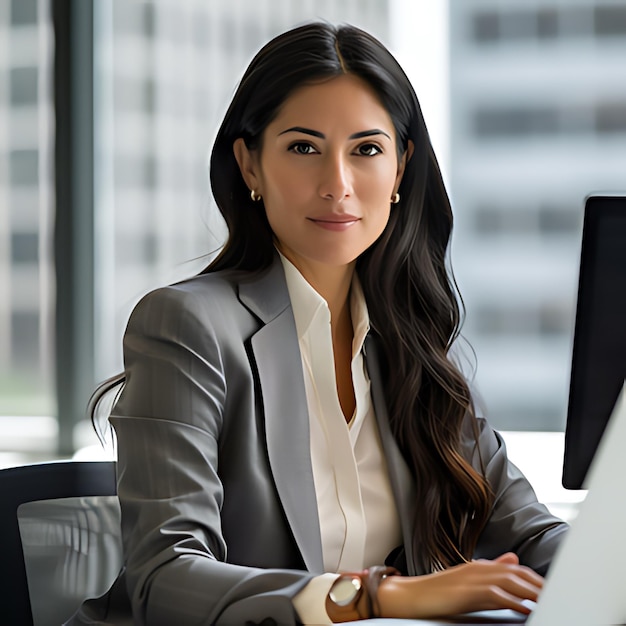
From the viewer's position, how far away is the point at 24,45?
10.6ft

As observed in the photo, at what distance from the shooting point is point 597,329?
3.19 ft

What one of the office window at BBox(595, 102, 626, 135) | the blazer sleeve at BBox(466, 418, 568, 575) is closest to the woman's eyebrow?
the blazer sleeve at BBox(466, 418, 568, 575)

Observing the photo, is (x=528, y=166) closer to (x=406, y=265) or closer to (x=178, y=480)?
(x=406, y=265)

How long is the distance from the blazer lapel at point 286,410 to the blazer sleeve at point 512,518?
0.31 meters

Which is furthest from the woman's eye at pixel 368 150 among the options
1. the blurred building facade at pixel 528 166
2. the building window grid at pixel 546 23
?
the building window grid at pixel 546 23

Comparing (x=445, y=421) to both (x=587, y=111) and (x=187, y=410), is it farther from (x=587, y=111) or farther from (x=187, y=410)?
(x=587, y=111)

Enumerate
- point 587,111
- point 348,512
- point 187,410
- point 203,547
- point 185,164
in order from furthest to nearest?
1. point 185,164
2. point 587,111
3. point 348,512
4. point 187,410
5. point 203,547

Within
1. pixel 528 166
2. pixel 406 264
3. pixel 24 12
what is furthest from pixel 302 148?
pixel 24 12

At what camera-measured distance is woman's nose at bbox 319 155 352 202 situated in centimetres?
151

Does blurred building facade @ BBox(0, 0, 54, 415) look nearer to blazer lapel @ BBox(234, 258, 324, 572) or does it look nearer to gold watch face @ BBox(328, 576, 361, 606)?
blazer lapel @ BBox(234, 258, 324, 572)

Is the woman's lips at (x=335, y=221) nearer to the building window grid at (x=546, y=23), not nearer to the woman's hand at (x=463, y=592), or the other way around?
the woman's hand at (x=463, y=592)

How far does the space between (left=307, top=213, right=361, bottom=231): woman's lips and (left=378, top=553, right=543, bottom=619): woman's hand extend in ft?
2.29

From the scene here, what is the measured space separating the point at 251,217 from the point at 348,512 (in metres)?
0.55

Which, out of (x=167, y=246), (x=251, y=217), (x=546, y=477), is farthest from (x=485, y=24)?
(x=251, y=217)
